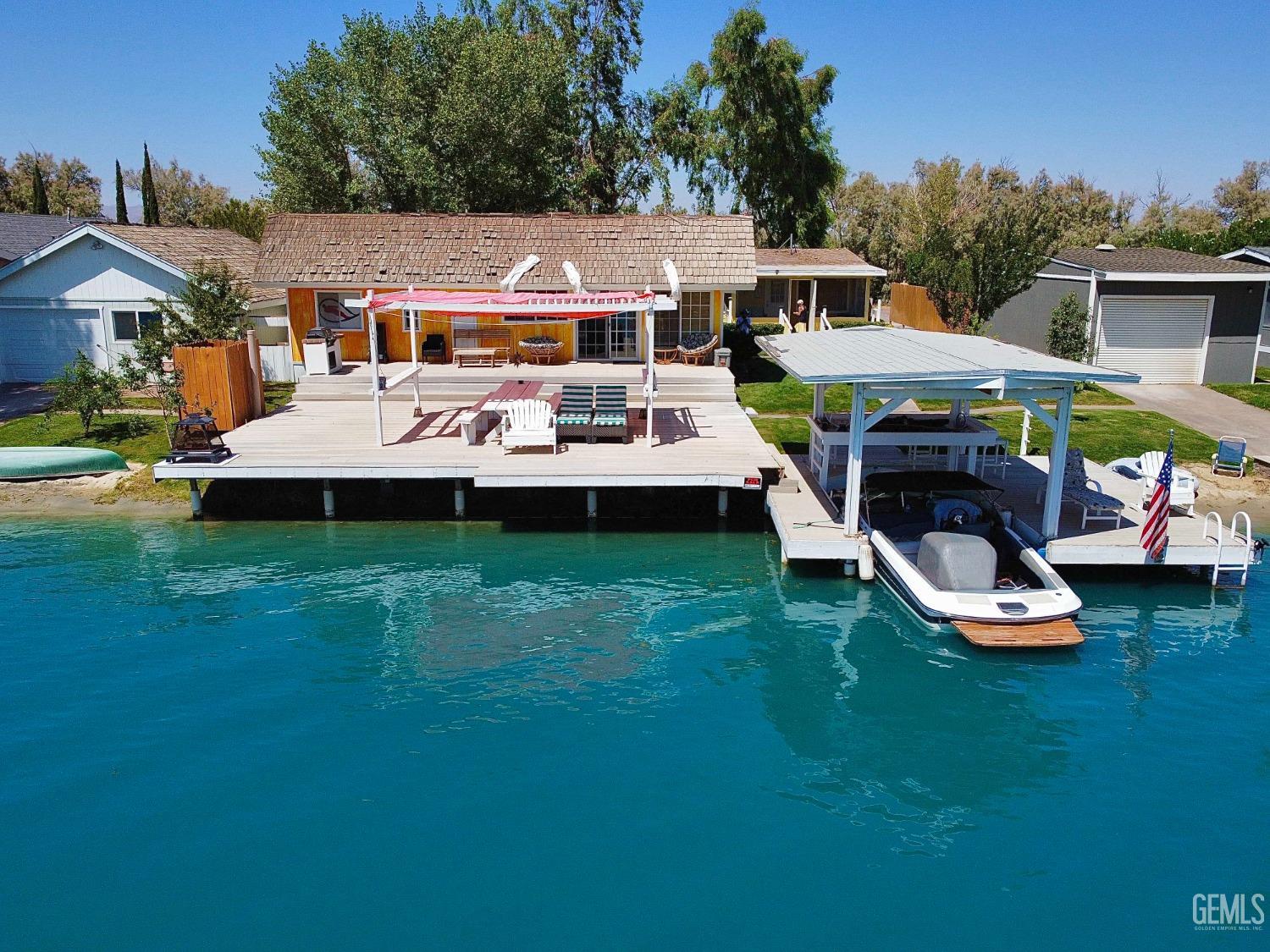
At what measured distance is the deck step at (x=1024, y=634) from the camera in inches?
452

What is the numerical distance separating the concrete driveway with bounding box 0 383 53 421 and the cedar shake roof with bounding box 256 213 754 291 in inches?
253

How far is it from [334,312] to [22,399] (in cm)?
821

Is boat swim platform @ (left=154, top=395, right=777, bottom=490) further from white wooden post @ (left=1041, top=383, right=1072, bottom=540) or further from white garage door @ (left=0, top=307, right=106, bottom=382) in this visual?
white garage door @ (left=0, top=307, right=106, bottom=382)

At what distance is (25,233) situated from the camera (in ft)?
101

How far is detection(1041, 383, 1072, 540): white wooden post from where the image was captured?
1366 centimetres

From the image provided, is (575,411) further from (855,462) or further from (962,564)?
(962,564)

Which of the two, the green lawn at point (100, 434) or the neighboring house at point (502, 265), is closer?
the green lawn at point (100, 434)

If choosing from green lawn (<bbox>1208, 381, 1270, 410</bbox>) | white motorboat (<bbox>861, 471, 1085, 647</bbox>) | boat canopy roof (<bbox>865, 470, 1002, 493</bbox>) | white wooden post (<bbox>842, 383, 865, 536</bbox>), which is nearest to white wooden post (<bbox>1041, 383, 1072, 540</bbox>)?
white motorboat (<bbox>861, 471, 1085, 647</bbox>)

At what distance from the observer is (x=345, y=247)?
2388 centimetres

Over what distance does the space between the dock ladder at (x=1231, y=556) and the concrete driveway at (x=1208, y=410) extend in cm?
587

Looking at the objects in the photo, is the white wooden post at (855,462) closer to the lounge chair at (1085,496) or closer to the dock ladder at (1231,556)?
the lounge chair at (1085,496)

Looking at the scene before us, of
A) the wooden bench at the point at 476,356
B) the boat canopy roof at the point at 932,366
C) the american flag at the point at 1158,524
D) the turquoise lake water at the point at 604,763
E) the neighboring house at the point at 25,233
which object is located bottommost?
the turquoise lake water at the point at 604,763

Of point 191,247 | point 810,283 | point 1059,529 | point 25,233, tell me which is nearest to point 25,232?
point 25,233

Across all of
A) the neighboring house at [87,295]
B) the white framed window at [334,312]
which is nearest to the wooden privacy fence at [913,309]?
the white framed window at [334,312]
